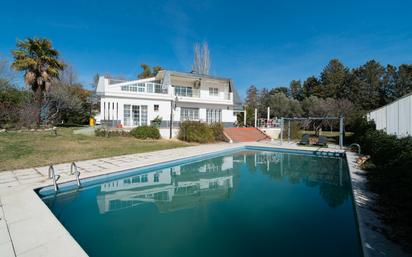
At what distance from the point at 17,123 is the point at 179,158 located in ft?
63.5

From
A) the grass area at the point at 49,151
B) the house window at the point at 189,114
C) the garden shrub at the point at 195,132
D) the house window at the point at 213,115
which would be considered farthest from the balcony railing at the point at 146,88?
the grass area at the point at 49,151

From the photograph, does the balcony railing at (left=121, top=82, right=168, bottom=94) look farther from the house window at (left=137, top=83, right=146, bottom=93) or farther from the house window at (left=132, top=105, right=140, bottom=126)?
the house window at (left=132, top=105, right=140, bottom=126)

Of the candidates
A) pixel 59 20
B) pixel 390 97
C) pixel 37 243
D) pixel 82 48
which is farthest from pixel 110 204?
pixel 390 97

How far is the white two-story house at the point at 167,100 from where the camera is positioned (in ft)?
70.0

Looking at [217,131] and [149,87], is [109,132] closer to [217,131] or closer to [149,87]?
[149,87]

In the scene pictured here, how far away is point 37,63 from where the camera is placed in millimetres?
22156

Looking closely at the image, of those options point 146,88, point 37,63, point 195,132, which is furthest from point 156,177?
point 37,63

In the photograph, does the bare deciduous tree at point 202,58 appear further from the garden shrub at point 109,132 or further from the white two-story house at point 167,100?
the garden shrub at point 109,132

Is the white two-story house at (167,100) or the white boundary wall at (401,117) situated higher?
the white two-story house at (167,100)

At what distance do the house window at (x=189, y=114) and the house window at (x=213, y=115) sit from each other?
1.61 meters

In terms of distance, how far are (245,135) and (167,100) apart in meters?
9.40

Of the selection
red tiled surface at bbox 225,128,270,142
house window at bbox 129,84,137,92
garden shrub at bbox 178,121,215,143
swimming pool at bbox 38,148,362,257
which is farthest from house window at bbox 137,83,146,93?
swimming pool at bbox 38,148,362,257

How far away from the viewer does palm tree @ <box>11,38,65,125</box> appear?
70.9ft

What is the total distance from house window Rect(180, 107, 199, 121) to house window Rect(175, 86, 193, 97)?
1.83 m
